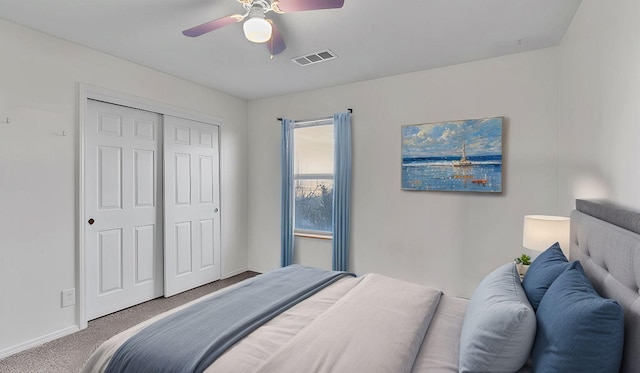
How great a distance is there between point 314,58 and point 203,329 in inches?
96.6

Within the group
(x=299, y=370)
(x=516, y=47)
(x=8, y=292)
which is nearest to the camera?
(x=299, y=370)

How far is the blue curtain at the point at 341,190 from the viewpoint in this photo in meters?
3.58

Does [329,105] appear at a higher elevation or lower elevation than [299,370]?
higher

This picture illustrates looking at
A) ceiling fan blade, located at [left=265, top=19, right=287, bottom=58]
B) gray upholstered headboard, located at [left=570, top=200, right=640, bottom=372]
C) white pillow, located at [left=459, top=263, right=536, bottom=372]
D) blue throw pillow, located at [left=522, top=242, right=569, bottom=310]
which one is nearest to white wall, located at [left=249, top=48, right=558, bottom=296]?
ceiling fan blade, located at [left=265, top=19, right=287, bottom=58]

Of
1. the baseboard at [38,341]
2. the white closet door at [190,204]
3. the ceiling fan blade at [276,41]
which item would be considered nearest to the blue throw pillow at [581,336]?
the ceiling fan blade at [276,41]

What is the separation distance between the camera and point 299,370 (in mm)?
1093

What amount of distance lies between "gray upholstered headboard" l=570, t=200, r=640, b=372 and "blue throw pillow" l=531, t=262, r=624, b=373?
4 centimetres

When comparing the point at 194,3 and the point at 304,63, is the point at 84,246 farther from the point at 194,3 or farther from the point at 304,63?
the point at 304,63

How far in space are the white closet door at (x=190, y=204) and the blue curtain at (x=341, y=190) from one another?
156 cm

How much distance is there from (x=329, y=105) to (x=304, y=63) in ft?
2.70

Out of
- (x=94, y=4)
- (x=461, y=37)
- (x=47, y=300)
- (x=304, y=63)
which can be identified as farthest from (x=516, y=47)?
(x=47, y=300)

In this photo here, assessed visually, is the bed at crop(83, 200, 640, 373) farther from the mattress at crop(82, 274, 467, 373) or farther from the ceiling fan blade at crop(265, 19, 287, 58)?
the ceiling fan blade at crop(265, 19, 287, 58)

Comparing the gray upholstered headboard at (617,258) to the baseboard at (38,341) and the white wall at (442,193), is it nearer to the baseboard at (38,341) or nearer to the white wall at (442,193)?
the white wall at (442,193)

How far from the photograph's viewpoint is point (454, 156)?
3041 millimetres
